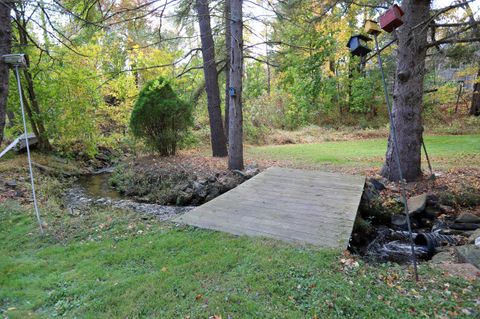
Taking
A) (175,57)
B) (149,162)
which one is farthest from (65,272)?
(175,57)

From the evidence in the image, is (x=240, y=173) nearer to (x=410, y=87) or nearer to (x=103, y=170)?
(x=410, y=87)

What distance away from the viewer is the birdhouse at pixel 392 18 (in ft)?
9.58

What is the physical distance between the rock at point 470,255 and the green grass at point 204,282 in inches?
21.4

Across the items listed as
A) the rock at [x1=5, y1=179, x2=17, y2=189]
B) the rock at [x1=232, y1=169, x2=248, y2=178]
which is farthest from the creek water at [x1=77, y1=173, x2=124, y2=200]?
the rock at [x1=232, y1=169, x2=248, y2=178]

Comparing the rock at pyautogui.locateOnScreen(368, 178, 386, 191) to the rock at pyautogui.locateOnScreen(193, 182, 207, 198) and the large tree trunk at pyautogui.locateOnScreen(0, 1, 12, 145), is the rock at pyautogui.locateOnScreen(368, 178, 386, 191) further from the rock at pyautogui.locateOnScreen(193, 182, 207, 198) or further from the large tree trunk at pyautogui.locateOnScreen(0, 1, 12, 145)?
the large tree trunk at pyautogui.locateOnScreen(0, 1, 12, 145)

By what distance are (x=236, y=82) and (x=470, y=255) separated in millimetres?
5421

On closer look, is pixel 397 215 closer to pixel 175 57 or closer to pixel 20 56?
pixel 20 56

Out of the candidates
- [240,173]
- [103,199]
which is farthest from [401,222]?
[103,199]

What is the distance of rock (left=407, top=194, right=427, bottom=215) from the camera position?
5.04m

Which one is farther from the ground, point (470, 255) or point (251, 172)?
point (251, 172)

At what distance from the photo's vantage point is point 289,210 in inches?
167

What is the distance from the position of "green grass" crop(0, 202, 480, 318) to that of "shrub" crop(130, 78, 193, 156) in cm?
515

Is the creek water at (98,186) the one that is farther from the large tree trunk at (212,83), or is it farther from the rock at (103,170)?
the large tree trunk at (212,83)

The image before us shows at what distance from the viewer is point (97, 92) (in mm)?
9172
